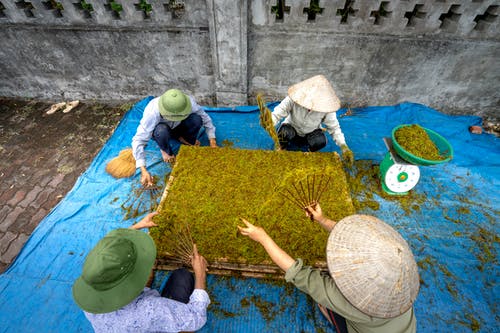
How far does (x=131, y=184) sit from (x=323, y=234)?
2587 millimetres

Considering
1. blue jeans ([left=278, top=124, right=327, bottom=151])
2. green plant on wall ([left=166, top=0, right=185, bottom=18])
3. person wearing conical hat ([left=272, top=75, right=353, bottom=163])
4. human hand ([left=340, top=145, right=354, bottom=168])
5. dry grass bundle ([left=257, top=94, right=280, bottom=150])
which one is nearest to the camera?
person wearing conical hat ([left=272, top=75, right=353, bottom=163])

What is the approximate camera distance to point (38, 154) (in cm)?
398

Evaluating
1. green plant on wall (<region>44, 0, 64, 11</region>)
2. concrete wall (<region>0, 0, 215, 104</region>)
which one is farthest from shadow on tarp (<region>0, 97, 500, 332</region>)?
green plant on wall (<region>44, 0, 64, 11</region>)

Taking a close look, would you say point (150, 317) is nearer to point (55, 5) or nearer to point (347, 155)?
point (347, 155)

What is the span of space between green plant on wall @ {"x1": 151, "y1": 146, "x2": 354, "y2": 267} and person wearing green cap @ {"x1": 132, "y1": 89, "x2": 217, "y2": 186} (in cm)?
39

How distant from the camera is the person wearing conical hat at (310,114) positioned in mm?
2660

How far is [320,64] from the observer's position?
4020 mm

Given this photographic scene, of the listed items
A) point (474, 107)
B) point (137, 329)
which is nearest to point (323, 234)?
point (137, 329)

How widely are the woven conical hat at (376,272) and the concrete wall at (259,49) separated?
128 inches

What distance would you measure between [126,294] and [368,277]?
145 centimetres

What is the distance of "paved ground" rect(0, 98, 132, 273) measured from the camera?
320 centimetres

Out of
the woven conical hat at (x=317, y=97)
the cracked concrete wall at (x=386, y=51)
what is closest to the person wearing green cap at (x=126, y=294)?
the woven conical hat at (x=317, y=97)

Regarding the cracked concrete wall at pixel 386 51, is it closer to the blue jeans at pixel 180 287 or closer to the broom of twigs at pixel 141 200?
the broom of twigs at pixel 141 200

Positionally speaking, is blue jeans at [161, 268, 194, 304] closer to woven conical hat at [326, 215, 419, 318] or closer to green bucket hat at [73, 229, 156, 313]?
green bucket hat at [73, 229, 156, 313]
